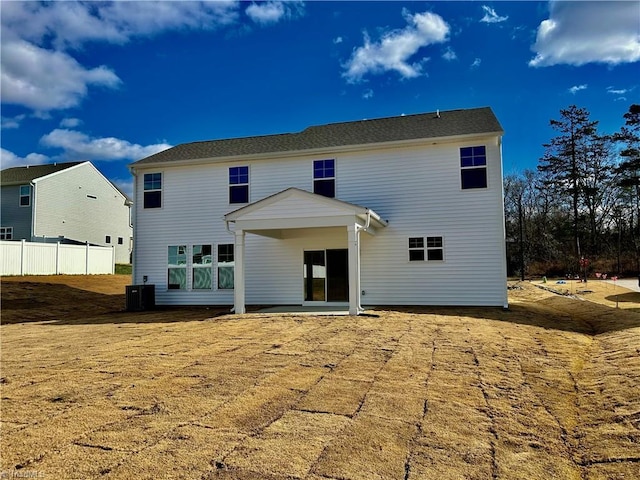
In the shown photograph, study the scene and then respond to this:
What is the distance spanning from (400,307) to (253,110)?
38.4 ft

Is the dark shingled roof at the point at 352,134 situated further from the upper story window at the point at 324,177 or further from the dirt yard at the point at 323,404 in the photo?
the dirt yard at the point at 323,404

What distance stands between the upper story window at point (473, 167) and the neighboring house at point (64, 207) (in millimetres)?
22792

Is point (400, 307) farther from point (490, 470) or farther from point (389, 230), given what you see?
point (490, 470)

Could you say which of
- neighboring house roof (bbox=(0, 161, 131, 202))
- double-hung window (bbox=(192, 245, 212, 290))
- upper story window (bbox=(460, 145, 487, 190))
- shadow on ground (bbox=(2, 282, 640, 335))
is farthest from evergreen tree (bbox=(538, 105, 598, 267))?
neighboring house roof (bbox=(0, 161, 131, 202))

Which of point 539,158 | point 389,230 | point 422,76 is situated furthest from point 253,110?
point 539,158

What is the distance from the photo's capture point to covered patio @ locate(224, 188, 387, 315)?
11.4 m

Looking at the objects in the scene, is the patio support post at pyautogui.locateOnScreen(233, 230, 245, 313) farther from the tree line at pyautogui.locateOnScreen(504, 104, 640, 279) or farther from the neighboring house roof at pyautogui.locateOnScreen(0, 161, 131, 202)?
the tree line at pyautogui.locateOnScreen(504, 104, 640, 279)

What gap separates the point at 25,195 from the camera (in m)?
26.3

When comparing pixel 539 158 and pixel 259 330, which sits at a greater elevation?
pixel 539 158

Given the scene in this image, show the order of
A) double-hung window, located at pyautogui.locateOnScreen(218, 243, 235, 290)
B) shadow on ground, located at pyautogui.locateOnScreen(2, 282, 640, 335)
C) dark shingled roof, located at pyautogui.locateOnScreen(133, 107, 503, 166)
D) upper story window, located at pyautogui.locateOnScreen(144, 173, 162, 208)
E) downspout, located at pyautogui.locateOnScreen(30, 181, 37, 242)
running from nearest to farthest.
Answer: shadow on ground, located at pyautogui.locateOnScreen(2, 282, 640, 335), dark shingled roof, located at pyautogui.locateOnScreen(133, 107, 503, 166), double-hung window, located at pyautogui.locateOnScreen(218, 243, 235, 290), upper story window, located at pyautogui.locateOnScreen(144, 173, 162, 208), downspout, located at pyautogui.locateOnScreen(30, 181, 37, 242)

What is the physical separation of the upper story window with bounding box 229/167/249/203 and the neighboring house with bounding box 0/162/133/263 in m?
15.6

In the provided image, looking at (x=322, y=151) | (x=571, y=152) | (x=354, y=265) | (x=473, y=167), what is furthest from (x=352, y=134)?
(x=571, y=152)

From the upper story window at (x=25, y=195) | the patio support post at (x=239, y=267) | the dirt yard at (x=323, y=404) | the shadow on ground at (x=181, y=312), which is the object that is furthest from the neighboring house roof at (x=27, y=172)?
the dirt yard at (x=323, y=404)

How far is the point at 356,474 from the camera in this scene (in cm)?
289
